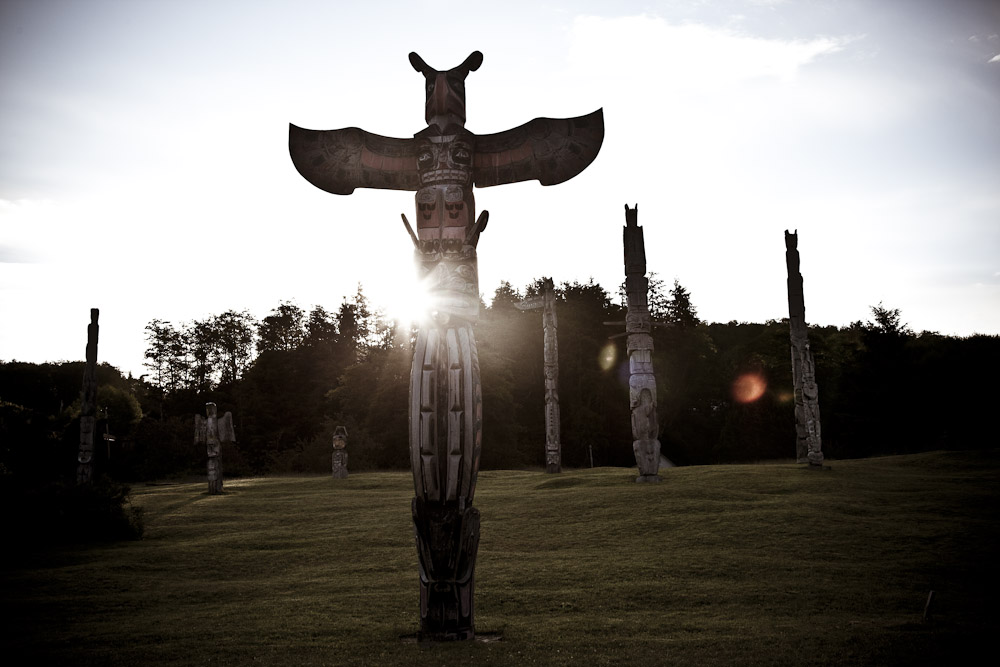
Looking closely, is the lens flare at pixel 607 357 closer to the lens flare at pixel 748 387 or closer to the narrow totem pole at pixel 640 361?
the lens flare at pixel 748 387

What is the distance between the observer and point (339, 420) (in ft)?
136

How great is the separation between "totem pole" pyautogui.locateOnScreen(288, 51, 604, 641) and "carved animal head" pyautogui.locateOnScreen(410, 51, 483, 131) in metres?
0.01

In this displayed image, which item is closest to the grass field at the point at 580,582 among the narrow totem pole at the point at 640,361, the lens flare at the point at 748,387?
the narrow totem pole at the point at 640,361

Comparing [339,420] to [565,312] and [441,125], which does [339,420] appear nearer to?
[565,312]

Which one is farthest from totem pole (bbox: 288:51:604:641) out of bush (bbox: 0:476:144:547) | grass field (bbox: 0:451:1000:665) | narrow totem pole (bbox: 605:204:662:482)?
narrow totem pole (bbox: 605:204:662:482)

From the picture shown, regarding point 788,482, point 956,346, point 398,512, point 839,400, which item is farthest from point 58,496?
point 956,346

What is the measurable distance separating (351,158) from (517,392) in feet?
124

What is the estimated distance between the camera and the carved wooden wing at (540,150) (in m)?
7.80

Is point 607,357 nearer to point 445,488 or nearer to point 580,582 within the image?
point 580,582

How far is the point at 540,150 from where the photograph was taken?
309 inches

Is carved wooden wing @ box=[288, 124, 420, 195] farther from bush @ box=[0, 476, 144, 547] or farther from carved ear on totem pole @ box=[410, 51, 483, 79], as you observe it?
bush @ box=[0, 476, 144, 547]

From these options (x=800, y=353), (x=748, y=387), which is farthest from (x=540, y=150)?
(x=748, y=387)

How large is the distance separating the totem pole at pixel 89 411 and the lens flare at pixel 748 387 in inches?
1423

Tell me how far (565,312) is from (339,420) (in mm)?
15785
